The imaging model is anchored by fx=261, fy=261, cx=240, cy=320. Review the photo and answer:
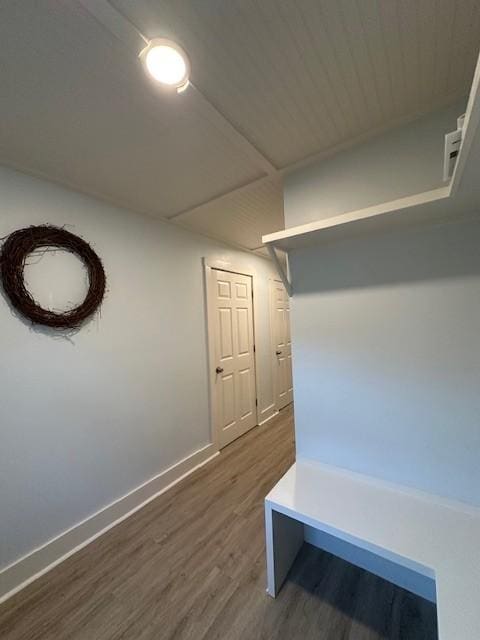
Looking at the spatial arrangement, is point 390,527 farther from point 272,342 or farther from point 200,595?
point 272,342

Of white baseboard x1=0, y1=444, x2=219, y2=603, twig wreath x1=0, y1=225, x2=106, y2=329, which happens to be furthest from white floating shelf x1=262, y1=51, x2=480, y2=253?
white baseboard x1=0, y1=444, x2=219, y2=603

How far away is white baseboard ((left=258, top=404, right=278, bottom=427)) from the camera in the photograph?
3.57m

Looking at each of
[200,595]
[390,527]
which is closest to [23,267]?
[200,595]

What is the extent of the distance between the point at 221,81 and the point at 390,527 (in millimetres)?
2009

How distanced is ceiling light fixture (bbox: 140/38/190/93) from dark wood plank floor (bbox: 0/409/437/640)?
7.64 ft

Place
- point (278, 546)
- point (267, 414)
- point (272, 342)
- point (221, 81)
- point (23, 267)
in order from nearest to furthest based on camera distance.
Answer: point (221, 81)
point (278, 546)
point (23, 267)
point (267, 414)
point (272, 342)

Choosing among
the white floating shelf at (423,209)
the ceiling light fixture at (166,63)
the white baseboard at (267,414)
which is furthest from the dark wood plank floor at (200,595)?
the ceiling light fixture at (166,63)

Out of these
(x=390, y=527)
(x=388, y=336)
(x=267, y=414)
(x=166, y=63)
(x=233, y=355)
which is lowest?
(x=267, y=414)

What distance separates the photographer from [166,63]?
0.95 meters

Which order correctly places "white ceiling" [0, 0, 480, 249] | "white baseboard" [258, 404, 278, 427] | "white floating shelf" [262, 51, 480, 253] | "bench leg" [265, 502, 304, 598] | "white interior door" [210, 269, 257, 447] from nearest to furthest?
"white floating shelf" [262, 51, 480, 253], "white ceiling" [0, 0, 480, 249], "bench leg" [265, 502, 304, 598], "white interior door" [210, 269, 257, 447], "white baseboard" [258, 404, 278, 427]

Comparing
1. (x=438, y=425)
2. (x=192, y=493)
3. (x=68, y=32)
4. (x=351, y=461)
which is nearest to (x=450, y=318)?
→ (x=438, y=425)

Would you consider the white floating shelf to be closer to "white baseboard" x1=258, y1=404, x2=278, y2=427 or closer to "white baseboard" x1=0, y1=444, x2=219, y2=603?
"white baseboard" x1=0, y1=444, x2=219, y2=603

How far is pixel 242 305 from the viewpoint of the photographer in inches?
131

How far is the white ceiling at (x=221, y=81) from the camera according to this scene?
0.84m
